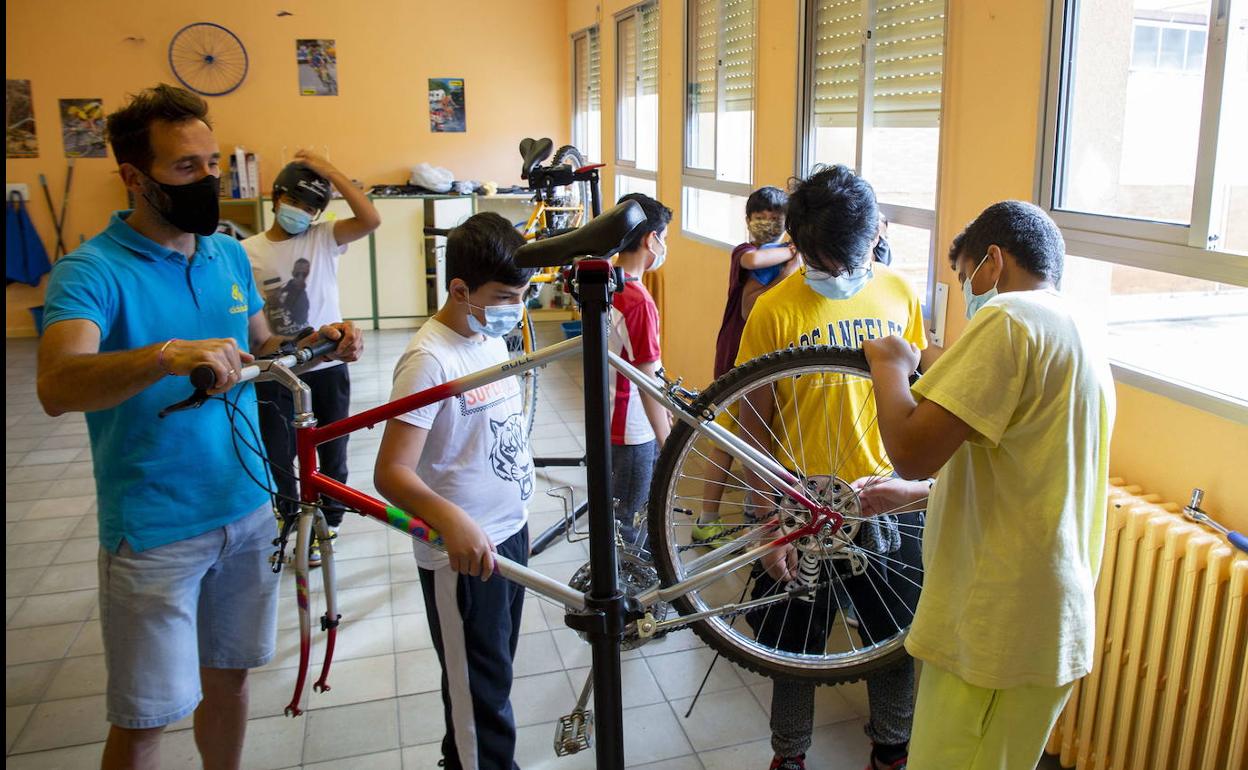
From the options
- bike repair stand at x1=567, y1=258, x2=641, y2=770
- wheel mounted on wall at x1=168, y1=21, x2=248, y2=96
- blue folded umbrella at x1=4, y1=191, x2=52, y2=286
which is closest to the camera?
bike repair stand at x1=567, y1=258, x2=641, y2=770

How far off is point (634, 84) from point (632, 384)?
430cm

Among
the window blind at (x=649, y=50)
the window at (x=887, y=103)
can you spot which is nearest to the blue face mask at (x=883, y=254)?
the window at (x=887, y=103)

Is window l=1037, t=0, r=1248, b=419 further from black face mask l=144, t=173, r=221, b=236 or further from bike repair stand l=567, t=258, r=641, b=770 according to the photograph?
black face mask l=144, t=173, r=221, b=236

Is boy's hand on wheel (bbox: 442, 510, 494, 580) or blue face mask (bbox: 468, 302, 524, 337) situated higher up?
blue face mask (bbox: 468, 302, 524, 337)

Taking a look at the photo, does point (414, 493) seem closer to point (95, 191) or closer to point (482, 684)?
point (482, 684)

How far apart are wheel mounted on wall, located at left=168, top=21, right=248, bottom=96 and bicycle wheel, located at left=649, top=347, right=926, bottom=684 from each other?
24.0 feet

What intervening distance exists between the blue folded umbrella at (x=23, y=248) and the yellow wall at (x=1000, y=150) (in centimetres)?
616

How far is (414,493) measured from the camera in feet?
Result: 4.91

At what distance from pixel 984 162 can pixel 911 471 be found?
155 cm

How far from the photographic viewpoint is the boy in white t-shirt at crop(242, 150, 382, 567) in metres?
3.06

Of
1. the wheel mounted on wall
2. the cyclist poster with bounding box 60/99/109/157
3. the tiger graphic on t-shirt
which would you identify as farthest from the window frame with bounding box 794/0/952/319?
the cyclist poster with bounding box 60/99/109/157

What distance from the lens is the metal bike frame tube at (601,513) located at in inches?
40.4

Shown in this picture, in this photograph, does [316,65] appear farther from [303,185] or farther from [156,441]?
[156,441]

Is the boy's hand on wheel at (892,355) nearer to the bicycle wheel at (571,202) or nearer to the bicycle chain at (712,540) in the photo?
the bicycle chain at (712,540)
